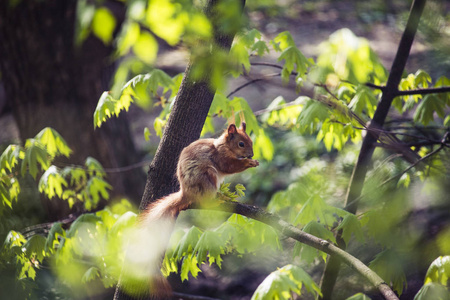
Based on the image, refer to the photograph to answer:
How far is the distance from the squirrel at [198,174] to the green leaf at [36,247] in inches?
47.0

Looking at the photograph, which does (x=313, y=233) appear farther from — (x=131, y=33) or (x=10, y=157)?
(x=10, y=157)

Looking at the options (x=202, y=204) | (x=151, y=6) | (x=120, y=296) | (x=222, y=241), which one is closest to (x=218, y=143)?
(x=202, y=204)

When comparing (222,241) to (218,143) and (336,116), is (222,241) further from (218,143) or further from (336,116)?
(336,116)

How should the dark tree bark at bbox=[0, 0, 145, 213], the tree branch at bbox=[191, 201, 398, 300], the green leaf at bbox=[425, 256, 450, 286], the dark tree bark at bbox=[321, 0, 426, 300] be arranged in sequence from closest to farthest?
the tree branch at bbox=[191, 201, 398, 300] < the green leaf at bbox=[425, 256, 450, 286] < the dark tree bark at bbox=[321, 0, 426, 300] < the dark tree bark at bbox=[0, 0, 145, 213]

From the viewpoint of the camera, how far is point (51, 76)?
458 cm

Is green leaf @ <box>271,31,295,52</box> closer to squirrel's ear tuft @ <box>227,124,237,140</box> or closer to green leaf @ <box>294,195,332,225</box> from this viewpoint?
squirrel's ear tuft @ <box>227,124,237,140</box>

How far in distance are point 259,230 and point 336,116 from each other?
39.6 inches

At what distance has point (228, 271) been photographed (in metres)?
5.39

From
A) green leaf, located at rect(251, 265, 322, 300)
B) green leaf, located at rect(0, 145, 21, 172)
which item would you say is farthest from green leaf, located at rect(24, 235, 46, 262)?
green leaf, located at rect(251, 265, 322, 300)

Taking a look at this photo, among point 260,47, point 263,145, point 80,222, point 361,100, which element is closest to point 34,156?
point 80,222

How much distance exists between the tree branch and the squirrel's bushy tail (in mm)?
294

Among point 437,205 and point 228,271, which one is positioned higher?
point 437,205

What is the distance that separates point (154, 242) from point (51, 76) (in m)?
3.00

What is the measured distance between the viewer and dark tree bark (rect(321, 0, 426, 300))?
2.82 meters
